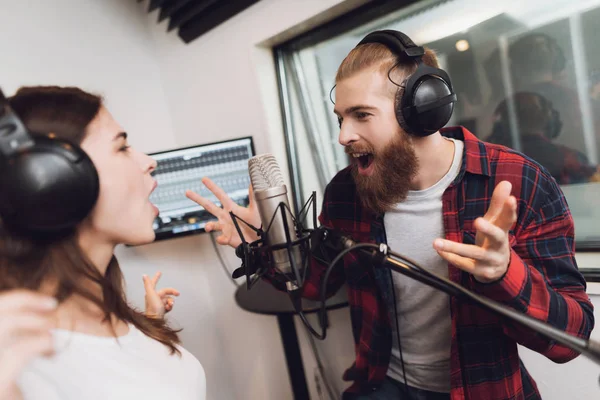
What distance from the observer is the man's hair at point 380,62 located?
1.05 m

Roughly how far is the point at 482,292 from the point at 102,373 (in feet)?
2.53

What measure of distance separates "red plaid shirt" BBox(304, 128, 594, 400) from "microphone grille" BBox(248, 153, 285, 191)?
48 centimetres

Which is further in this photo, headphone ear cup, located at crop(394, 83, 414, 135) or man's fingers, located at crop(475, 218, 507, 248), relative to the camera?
headphone ear cup, located at crop(394, 83, 414, 135)

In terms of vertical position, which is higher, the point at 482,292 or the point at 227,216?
the point at 227,216

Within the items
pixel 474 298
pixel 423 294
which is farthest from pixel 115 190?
pixel 423 294

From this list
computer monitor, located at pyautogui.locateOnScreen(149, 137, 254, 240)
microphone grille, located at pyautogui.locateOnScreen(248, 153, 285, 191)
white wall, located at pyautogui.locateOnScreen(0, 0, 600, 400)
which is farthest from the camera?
computer monitor, located at pyautogui.locateOnScreen(149, 137, 254, 240)

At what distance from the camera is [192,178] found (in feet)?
6.09

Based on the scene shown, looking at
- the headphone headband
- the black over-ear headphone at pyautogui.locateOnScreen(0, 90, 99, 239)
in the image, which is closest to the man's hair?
the headphone headband

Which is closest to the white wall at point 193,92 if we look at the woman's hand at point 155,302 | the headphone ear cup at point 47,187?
the woman's hand at point 155,302

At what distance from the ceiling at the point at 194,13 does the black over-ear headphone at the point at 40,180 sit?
1.47 metres

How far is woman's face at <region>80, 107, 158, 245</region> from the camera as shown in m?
0.72

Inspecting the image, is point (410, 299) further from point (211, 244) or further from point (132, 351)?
point (211, 244)

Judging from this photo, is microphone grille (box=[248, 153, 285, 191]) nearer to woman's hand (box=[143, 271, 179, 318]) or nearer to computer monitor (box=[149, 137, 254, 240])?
woman's hand (box=[143, 271, 179, 318])

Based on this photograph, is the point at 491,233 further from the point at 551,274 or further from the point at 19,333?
the point at 19,333
